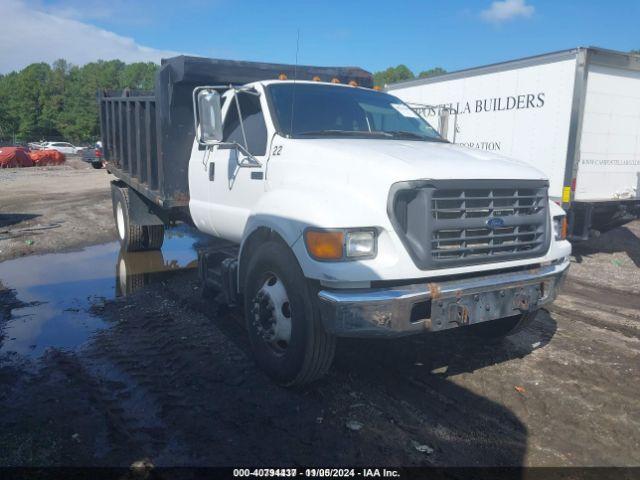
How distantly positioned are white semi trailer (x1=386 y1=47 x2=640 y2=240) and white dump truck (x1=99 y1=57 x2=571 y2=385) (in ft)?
11.5

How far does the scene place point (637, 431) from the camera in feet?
11.7

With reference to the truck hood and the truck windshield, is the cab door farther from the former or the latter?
the truck hood

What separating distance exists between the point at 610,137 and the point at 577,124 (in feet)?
3.18

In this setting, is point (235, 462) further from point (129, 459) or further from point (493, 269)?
point (493, 269)

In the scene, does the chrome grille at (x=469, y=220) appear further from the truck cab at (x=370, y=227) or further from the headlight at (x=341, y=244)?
the headlight at (x=341, y=244)

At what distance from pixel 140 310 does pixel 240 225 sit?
6.42 feet

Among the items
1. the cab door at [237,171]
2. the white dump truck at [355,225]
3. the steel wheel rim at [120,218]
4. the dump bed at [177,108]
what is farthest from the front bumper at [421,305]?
the steel wheel rim at [120,218]

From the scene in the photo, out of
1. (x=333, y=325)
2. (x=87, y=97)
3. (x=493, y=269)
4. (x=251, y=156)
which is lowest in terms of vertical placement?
(x=333, y=325)

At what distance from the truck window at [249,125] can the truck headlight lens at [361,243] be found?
1.50 m

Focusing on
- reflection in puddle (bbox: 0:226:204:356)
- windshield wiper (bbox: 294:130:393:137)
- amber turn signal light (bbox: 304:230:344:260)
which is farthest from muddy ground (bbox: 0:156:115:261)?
amber turn signal light (bbox: 304:230:344:260)

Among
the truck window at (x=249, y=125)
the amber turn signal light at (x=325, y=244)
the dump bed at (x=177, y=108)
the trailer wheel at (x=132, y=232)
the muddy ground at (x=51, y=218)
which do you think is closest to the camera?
the amber turn signal light at (x=325, y=244)

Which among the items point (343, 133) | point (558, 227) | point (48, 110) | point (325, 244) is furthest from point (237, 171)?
point (48, 110)

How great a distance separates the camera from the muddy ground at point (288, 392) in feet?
10.8

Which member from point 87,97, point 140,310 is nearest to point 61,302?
point 140,310
